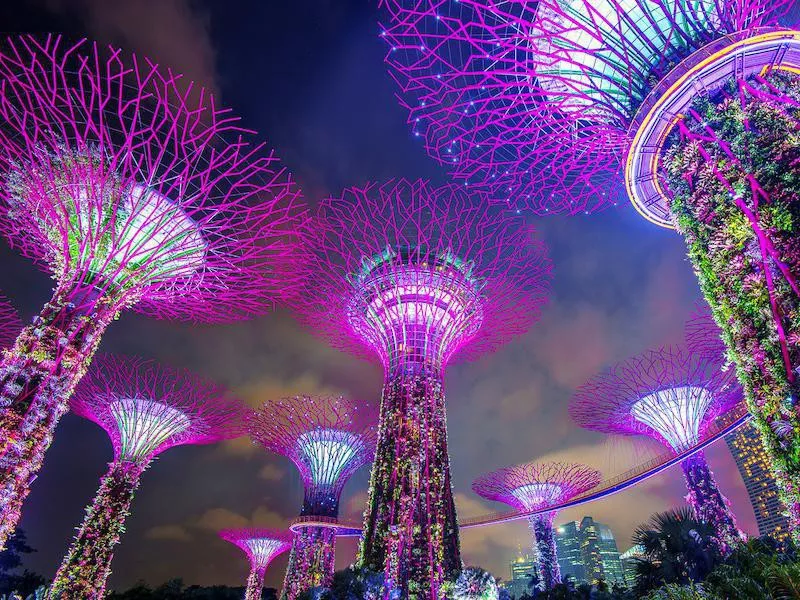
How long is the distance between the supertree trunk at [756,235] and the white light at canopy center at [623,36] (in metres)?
1.54

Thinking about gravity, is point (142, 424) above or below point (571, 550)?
below

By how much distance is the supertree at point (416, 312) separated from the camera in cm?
1526

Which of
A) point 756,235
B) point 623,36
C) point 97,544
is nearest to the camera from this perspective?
point 756,235

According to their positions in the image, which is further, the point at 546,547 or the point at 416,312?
the point at 546,547

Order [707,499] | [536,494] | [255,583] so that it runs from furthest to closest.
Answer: [255,583], [536,494], [707,499]

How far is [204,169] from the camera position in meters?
12.2

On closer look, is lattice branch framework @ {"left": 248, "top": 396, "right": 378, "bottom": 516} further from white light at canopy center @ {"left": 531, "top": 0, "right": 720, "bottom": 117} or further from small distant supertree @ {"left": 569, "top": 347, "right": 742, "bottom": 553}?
white light at canopy center @ {"left": 531, "top": 0, "right": 720, "bottom": 117}

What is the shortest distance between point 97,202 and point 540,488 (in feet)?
110

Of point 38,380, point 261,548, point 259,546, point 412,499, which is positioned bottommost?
point 412,499

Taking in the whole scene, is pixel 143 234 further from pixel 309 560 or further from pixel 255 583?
pixel 255 583

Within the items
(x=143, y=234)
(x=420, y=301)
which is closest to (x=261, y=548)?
(x=420, y=301)

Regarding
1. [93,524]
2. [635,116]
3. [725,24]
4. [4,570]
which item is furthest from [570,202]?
[4,570]

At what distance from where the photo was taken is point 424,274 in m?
19.3

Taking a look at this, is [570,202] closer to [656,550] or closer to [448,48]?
[448,48]
